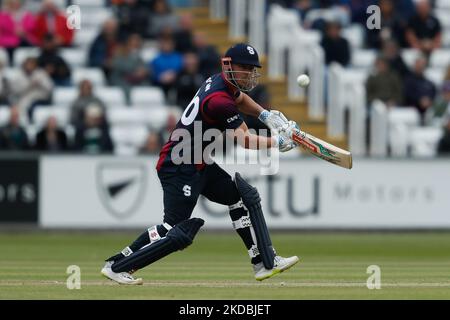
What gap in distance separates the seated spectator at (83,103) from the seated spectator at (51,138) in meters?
0.38

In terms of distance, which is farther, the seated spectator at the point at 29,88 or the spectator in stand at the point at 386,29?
the spectator in stand at the point at 386,29

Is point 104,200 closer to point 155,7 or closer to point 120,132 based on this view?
point 120,132

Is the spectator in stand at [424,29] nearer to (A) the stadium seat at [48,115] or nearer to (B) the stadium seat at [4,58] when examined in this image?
(A) the stadium seat at [48,115]

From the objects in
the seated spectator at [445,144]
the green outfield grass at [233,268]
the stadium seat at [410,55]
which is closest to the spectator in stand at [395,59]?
the stadium seat at [410,55]

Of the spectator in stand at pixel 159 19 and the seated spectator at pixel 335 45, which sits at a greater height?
the spectator in stand at pixel 159 19

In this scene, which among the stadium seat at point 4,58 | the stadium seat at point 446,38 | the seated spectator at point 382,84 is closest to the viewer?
the stadium seat at point 4,58

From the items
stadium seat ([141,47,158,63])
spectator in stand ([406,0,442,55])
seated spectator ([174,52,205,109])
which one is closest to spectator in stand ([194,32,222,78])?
seated spectator ([174,52,205,109])

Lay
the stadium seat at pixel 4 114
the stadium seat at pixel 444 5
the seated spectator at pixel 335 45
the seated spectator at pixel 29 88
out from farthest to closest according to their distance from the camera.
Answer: the stadium seat at pixel 444 5
the seated spectator at pixel 335 45
the seated spectator at pixel 29 88
the stadium seat at pixel 4 114

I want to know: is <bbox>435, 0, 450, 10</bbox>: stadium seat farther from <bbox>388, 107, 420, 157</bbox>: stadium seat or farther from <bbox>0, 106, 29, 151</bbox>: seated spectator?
<bbox>0, 106, 29, 151</bbox>: seated spectator

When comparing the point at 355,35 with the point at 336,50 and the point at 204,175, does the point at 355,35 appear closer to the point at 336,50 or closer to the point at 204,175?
the point at 336,50

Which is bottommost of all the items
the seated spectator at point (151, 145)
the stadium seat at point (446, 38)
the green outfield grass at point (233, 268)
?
the green outfield grass at point (233, 268)

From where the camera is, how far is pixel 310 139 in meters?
11.4

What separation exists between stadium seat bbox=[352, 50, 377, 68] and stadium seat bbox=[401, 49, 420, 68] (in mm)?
634

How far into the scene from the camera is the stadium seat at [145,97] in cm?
2222
